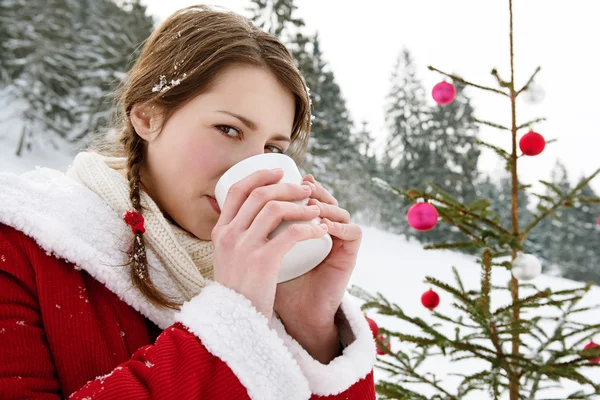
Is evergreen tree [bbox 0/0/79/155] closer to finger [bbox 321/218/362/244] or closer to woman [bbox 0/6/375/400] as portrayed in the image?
woman [bbox 0/6/375/400]

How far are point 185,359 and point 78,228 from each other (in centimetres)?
55

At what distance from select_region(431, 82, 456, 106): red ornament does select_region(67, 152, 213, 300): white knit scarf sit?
231 centimetres

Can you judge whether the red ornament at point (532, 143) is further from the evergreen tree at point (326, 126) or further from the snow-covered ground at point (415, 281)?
the evergreen tree at point (326, 126)

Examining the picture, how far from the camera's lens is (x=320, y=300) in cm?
137

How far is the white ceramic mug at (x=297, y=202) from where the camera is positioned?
3.56 feet

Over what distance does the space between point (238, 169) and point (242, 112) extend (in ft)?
1.02

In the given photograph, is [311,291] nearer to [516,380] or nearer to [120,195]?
[120,195]

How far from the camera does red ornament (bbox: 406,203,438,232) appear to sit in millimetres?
2492

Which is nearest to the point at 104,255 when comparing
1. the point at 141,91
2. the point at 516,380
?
the point at 141,91

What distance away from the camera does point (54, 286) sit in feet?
3.47

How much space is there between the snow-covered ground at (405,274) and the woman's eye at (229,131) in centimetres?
768

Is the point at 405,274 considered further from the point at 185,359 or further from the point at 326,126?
the point at 185,359

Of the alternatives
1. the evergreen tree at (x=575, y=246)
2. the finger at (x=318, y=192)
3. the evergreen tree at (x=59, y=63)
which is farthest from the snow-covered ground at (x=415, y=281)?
the evergreen tree at (x=59, y=63)

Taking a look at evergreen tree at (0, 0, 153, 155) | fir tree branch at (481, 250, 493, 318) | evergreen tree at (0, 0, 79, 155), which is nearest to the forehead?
fir tree branch at (481, 250, 493, 318)
